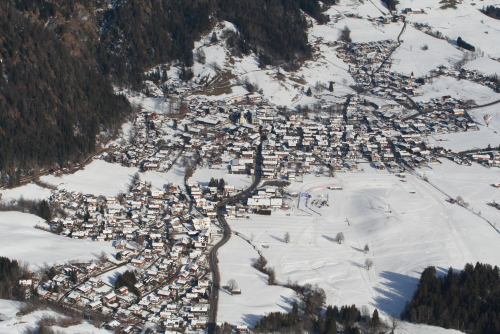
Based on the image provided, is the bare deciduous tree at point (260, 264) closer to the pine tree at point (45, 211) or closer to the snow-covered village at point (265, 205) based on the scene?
the snow-covered village at point (265, 205)

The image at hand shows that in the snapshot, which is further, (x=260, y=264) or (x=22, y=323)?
(x=260, y=264)

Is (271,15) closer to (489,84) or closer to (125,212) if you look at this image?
(489,84)

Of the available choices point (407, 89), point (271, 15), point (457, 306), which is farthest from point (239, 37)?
point (457, 306)

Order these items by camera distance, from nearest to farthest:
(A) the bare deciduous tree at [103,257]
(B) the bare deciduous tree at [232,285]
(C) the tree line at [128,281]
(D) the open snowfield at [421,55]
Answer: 1. (C) the tree line at [128,281]
2. (B) the bare deciduous tree at [232,285]
3. (A) the bare deciduous tree at [103,257]
4. (D) the open snowfield at [421,55]

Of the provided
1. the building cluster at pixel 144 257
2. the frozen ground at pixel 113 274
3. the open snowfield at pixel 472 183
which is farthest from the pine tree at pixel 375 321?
the open snowfield at pixel 472 183

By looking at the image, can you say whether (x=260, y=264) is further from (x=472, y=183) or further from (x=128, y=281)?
(x=472, y=183)

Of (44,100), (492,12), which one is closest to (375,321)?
(44,100)
